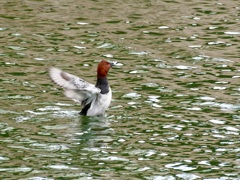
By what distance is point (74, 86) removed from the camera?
50.0ft

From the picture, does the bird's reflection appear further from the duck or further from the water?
the duck

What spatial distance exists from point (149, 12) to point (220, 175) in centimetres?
1175

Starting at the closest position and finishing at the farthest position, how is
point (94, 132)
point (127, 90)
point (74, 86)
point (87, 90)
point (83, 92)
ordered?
point (94, 132), point (74, 86), point (87, 90), point (83, 92), point (127, 90)

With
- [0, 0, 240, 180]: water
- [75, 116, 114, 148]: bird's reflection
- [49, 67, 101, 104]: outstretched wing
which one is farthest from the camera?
[49, 67, 101, 104]: outstretched wing

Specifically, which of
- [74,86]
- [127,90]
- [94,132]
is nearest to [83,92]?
[74,86]

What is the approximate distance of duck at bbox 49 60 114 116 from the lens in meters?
15.3

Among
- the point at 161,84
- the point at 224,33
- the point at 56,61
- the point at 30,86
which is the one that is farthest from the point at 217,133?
the point at 224,33

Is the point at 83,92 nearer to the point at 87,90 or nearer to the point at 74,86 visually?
the point at 87,90

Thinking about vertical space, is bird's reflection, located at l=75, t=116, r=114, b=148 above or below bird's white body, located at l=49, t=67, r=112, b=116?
below

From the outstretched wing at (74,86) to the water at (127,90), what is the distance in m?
0.49

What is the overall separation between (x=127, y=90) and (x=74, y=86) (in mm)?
2546

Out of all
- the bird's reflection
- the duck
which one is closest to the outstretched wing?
the duck

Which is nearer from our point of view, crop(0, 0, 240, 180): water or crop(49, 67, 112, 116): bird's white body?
crop(0, 0, 240, 180): water

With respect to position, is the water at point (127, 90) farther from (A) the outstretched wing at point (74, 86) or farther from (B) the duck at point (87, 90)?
(A) the outstretched wing at point (74, 86)
